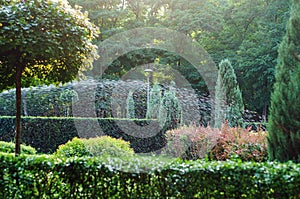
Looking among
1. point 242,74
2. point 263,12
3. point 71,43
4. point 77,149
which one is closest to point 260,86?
point 242,74

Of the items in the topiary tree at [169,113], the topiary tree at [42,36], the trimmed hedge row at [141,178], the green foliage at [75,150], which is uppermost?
the topiary tree at [42,36]

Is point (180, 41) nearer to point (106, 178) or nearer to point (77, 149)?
point (77, 149)

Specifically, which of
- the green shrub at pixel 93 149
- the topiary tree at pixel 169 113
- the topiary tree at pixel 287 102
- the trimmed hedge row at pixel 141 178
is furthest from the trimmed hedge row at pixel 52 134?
the topiary tree at pixel 287 102

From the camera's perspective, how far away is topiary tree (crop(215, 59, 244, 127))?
941 cm

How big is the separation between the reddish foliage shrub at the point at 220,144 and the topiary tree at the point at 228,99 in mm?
2141

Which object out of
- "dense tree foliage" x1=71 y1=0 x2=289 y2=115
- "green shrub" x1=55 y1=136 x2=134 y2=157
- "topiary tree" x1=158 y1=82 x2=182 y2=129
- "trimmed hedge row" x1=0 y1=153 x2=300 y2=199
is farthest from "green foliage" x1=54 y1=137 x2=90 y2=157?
"dense tree foliage" x1=71 y1=0 x2=289 y2=115

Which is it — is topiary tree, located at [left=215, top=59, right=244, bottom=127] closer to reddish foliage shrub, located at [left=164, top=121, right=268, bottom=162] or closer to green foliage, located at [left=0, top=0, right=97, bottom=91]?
reddish foliage shrub, located at [left=164, top=121, right=268, bottom=162]

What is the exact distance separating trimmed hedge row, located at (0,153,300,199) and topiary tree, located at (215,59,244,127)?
673cm

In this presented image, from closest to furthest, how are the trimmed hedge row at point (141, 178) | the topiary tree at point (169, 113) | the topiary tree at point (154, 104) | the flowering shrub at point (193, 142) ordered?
the trimmed hedge row at point (141, 178)
the flowering shrub at point (193, 142)
the topiary tree at point (169, 113)
the topiary tree at point (154, 104)

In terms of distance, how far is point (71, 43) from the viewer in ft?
13.5

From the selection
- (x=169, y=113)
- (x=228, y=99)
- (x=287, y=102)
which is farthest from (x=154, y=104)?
(x=287, y=102)

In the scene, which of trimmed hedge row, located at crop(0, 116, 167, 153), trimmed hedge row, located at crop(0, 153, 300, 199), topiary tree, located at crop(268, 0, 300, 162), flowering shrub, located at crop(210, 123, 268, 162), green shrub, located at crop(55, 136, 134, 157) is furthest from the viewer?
trimmed hedge row, located at crop(0, 116, 167, 153)

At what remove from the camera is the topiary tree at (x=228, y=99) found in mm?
9406

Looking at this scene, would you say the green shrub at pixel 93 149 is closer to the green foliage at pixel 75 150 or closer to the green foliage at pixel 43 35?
the green foliage at pixel 75 150
